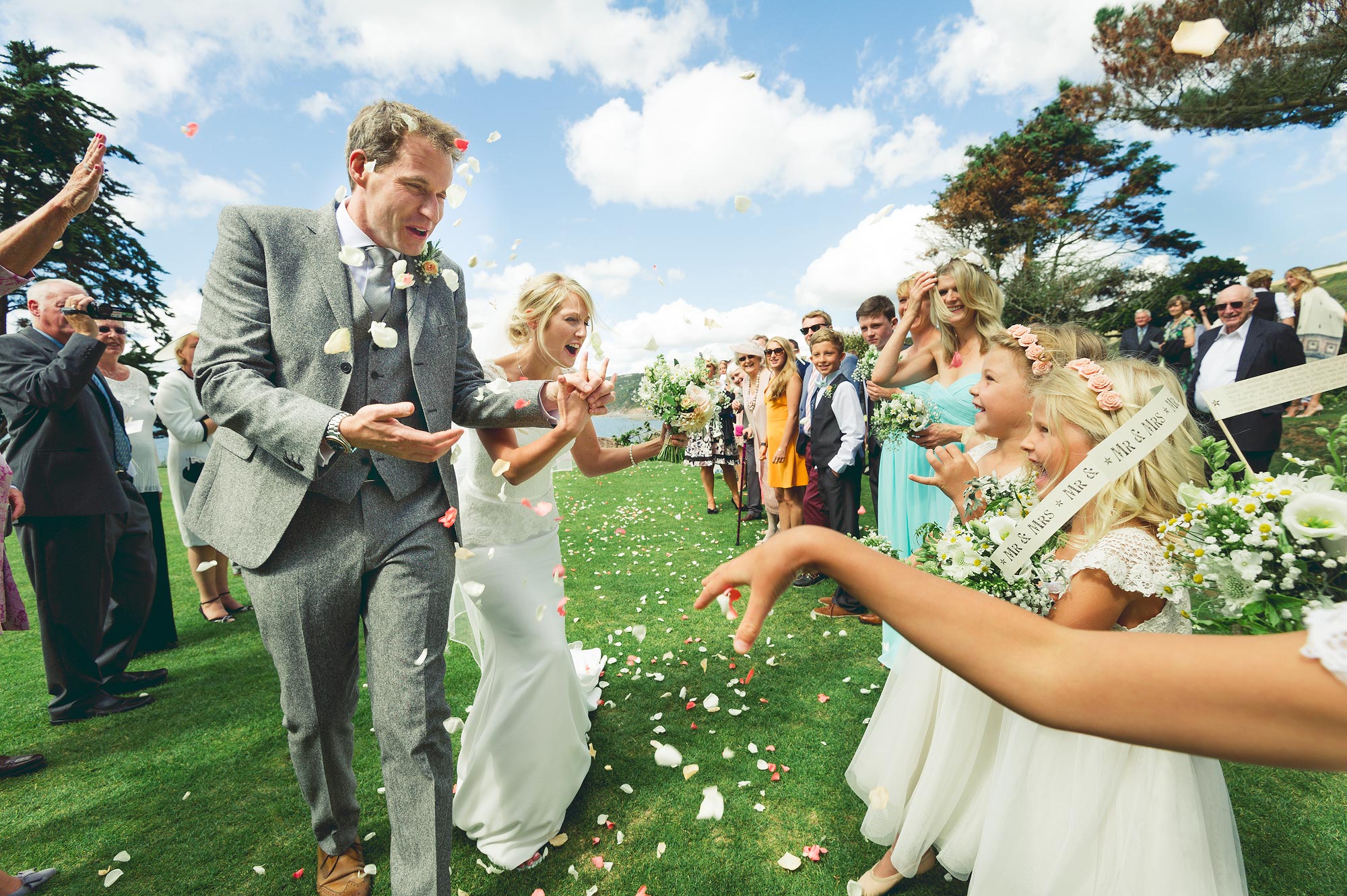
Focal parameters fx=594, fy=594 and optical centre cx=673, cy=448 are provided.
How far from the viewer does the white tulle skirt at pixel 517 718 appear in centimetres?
283

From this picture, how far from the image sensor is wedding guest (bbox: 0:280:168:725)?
3.95 metres

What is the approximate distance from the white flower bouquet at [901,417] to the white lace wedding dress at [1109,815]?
1818 mm

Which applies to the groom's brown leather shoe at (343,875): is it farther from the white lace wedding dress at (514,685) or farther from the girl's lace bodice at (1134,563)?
the girl's lace bodice at (1134,563)

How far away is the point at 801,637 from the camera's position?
5258 mm

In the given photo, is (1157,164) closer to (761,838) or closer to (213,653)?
(761,838)

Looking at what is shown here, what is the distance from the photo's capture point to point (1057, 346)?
10.1 feet

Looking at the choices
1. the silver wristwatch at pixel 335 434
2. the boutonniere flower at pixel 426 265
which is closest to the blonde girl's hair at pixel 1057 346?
the boutonniere flower at pixel 426 265

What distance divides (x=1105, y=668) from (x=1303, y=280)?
11.7 metres

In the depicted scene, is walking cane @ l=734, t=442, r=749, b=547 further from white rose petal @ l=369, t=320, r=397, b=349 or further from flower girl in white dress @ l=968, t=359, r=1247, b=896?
white rose petal @ l=369, t=320, r=397, b=349

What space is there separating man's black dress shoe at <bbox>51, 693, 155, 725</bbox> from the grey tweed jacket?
3.44m

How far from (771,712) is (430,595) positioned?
2.64 meters

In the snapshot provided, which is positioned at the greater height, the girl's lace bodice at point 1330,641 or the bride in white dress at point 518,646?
the girl's lace bodice at point 1330,641

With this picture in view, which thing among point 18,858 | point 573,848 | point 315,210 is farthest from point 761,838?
point 18,858

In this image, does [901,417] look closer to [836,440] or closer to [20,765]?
[836,440]
